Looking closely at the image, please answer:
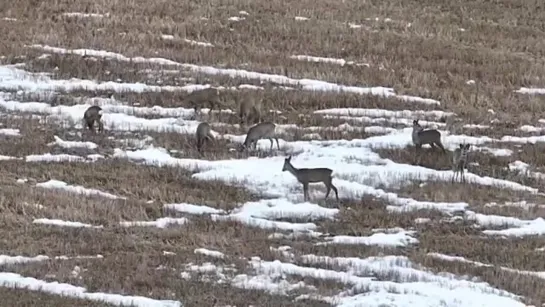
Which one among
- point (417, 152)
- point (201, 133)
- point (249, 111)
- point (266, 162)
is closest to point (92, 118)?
point (201, 133)

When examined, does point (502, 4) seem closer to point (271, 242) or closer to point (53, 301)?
point (271, 242)

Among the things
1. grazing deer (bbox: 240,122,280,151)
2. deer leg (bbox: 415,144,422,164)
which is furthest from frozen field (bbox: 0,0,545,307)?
grazing deer (bbox: 240,122,280,151)

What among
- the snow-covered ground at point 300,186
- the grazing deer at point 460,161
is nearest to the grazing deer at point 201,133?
the snow-covered ground at point 300,186

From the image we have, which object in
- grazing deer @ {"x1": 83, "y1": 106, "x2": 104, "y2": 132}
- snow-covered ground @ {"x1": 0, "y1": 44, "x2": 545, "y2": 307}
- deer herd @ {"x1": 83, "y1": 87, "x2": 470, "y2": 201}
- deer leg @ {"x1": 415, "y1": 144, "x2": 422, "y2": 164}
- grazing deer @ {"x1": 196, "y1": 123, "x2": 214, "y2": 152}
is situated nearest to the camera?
snow-covered ground @ {"x1": 0, "y1": 44, "x2": 545, "y2": 307}

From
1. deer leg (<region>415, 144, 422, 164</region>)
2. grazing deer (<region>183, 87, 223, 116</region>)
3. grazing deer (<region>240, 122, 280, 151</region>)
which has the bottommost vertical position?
deer leg (<region>415, 144, 422, 164</region>)

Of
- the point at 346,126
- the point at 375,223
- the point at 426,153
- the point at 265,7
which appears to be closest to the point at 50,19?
the point at 265,7

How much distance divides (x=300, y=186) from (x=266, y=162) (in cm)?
149

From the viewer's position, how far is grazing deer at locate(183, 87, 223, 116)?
21.9 metres

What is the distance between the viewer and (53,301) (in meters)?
10.0

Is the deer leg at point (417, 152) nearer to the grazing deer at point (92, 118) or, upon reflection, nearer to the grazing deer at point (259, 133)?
the grazing deer at point (259, 133)

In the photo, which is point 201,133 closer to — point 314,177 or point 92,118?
point 92,118

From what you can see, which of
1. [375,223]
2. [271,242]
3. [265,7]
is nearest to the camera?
[271,242]

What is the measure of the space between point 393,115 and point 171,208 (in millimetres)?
8484

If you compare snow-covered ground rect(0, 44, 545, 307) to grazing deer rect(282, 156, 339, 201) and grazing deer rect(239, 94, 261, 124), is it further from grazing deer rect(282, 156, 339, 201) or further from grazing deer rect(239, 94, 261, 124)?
grazing deer rect(239, 94, 261, 124)
